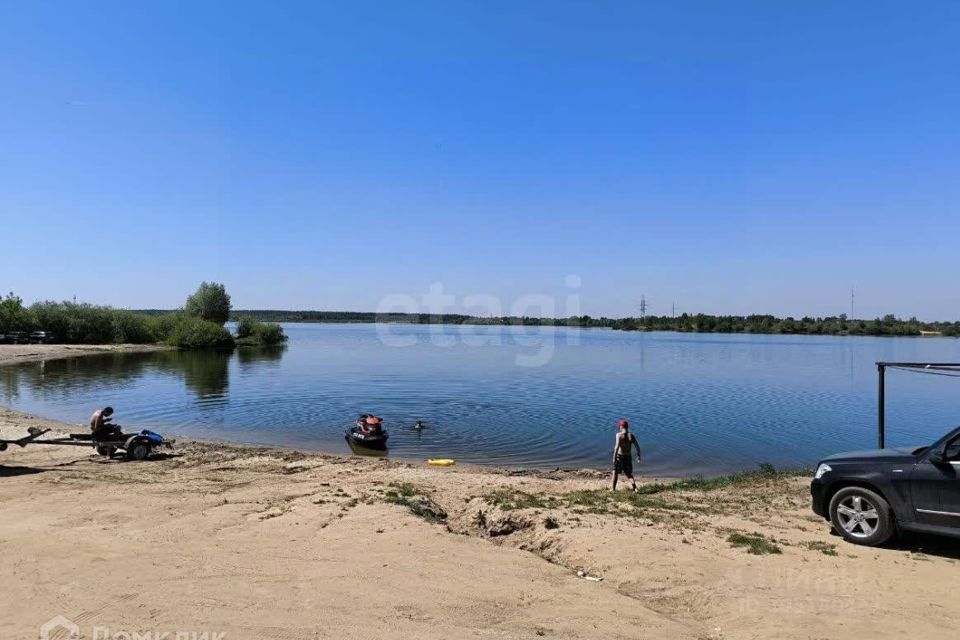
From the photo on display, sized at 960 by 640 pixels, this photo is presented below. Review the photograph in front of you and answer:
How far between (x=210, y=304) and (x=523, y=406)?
89.7m

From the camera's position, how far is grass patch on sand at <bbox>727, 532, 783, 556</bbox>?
827cm

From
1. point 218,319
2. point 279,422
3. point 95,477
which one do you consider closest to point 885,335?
point 218,319

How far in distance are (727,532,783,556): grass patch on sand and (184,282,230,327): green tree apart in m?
107

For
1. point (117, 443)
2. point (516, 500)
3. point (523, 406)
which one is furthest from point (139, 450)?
point (523, 406)

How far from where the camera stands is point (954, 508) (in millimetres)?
7836

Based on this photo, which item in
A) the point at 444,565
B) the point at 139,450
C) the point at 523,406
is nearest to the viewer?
the point at 444,565

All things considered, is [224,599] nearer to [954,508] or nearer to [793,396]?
[954,508]

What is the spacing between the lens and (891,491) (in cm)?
841

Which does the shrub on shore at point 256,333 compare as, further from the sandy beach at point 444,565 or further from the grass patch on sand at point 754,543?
the grass patch on sand at point 754,543

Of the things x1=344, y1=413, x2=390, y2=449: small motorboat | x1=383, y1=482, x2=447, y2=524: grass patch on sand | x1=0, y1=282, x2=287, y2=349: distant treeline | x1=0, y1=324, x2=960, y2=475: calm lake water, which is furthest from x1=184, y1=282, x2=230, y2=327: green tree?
x1=383, y1=482, x2=447, y2=524: grass patch on sand

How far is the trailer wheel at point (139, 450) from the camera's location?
16.6 meters

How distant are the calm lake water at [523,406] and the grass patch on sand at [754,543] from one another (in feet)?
33.5

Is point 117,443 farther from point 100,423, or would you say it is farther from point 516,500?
point 516,500
